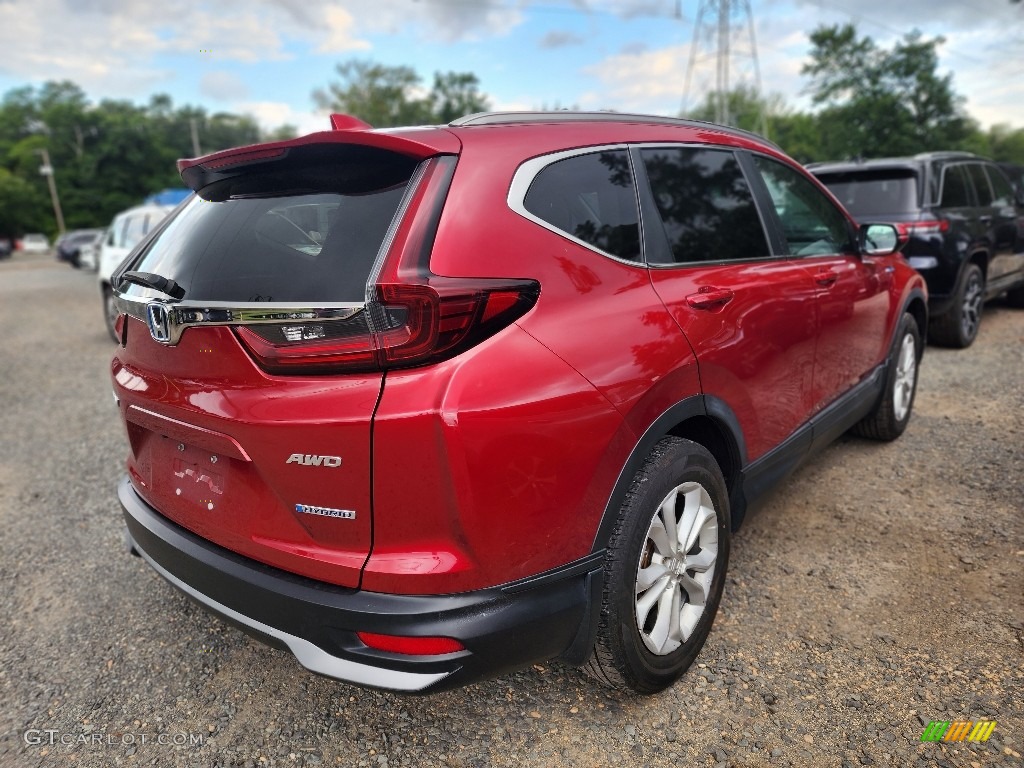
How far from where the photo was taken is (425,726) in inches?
86.2

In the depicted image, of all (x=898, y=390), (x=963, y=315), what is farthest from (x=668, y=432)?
(x=963, y=315)

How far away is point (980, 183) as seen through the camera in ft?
23.5

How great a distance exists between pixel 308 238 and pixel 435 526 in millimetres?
804

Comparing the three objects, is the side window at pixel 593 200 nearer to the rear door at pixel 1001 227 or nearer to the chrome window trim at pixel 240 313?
the chrome window trim at pixel 240 313

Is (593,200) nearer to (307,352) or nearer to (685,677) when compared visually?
(307,352)

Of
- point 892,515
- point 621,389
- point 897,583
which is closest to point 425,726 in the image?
point 621,389

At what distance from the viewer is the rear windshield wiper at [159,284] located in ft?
6.37

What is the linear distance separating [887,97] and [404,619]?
1362 inches

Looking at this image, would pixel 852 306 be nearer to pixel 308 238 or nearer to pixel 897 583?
pixel 897 583

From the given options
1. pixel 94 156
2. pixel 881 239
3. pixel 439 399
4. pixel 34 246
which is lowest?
pixel 34 246

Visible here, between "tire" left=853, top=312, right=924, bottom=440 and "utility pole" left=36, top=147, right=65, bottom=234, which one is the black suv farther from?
"utility pole" left=36, top=147, right=65, bottom=234

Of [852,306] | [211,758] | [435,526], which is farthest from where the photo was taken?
[852,306]

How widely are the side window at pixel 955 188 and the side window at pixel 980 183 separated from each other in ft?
0.73

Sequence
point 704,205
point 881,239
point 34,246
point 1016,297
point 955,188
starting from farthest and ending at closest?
point 34,246 → point 1016,297 → point 955,188 → point 881,239 → point 704,205
